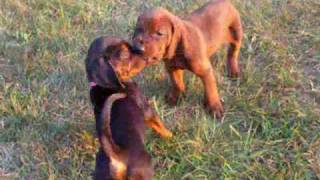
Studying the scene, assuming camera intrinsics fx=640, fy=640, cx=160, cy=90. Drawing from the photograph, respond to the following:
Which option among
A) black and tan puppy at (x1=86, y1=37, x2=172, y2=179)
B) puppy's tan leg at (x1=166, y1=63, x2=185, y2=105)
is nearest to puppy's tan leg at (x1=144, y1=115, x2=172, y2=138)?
black and tan puppy at (x1=86, y1=37, x2=172, y2=179)

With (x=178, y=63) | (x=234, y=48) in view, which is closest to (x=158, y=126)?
(x=178, y=63)

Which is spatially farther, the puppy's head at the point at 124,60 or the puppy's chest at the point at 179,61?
the puppy's chest at the point at 179,61

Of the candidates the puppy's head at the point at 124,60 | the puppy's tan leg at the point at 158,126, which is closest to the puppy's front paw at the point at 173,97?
the puppy's tan leg at the point at 158,126

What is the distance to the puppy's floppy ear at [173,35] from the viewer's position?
4308mm

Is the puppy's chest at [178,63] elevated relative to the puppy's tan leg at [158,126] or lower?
elevated

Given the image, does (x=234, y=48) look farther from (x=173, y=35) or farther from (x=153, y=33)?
(x=153, y=33)

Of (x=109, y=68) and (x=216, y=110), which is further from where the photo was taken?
(x=216, y=110)

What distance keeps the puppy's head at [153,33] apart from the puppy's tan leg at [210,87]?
378mm

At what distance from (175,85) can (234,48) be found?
0.61 meters

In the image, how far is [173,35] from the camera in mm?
4332

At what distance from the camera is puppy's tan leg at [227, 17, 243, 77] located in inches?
197

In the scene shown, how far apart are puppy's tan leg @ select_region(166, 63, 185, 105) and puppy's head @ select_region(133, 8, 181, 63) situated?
0.51 meters

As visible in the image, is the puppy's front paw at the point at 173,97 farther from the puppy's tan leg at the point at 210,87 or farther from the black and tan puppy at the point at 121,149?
the black and tan puppy at the point at 121,149

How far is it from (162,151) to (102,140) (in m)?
0.87
